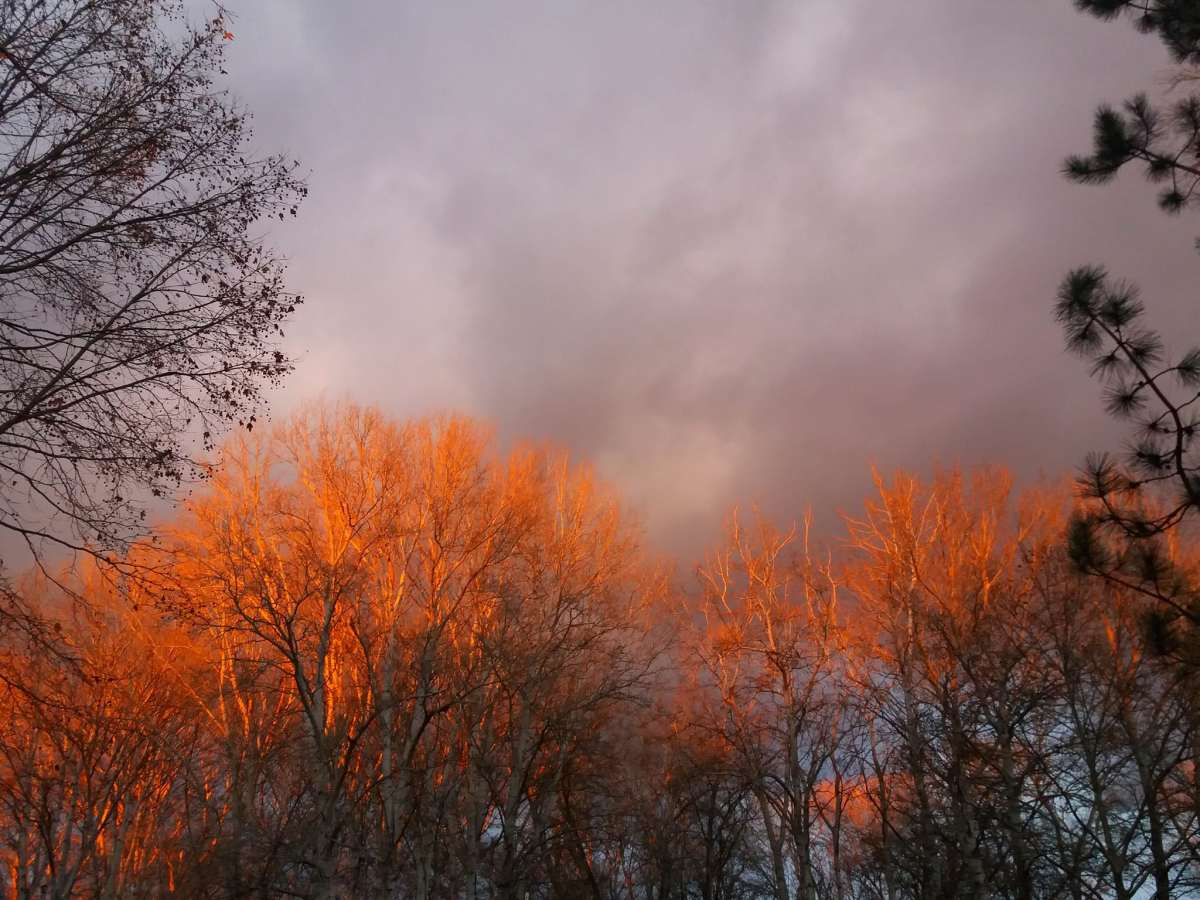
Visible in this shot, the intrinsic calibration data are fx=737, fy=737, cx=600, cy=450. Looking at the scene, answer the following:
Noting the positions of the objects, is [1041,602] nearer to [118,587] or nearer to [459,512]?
[459,512]

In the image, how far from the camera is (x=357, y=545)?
15.0 metres

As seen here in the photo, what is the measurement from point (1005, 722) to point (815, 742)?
26.0 feet

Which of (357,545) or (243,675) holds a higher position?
(357,545)

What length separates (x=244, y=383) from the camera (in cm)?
539

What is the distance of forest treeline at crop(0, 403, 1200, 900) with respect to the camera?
11773 mm

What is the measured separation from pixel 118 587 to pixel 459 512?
1127cm

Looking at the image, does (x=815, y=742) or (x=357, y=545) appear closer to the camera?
(x=357, y=545)

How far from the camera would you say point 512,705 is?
53.3 ft

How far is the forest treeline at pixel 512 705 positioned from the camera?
11.8 m

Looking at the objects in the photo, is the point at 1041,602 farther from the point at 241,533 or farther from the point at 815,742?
the point at 241,533

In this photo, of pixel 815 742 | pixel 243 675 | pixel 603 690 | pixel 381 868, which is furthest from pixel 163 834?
pixel 815 742

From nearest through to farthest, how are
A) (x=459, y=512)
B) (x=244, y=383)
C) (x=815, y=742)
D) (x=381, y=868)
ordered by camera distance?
(x=244, y=383)
(x=381, y=868)
(x=459, y=512)
(x=815, y=742)

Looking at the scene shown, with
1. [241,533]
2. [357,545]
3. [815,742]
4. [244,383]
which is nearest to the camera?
[244,383]

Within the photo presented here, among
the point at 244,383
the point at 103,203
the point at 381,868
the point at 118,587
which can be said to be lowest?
the point at 381,868
